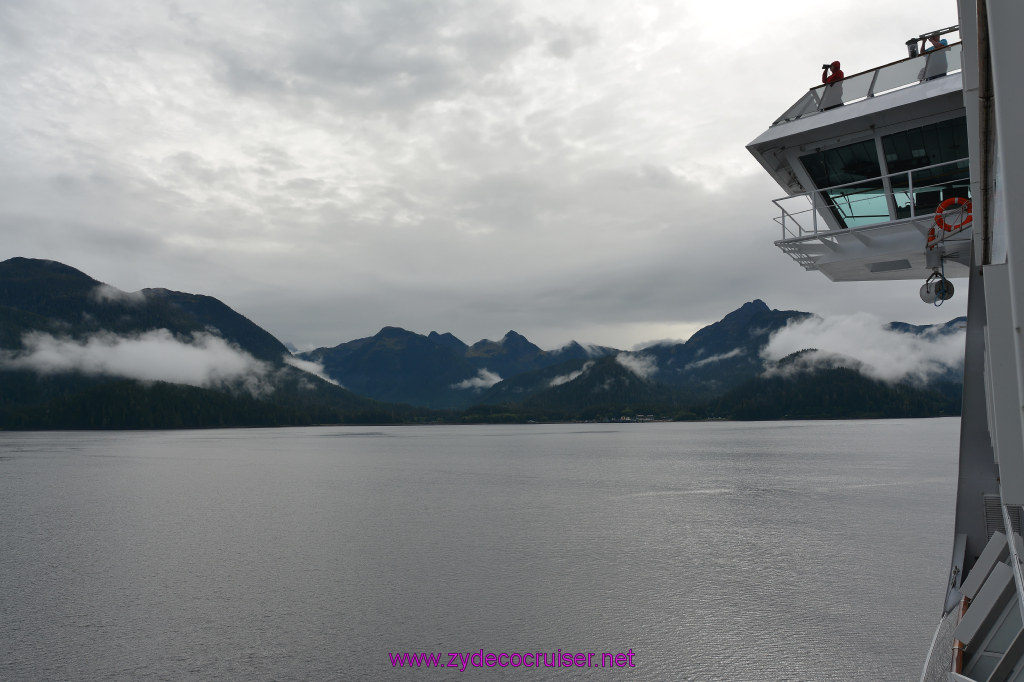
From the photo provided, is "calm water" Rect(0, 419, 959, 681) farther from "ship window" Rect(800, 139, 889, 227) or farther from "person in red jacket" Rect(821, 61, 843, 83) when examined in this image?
"person in red jacket" Rect(821, 61, 843, 83)

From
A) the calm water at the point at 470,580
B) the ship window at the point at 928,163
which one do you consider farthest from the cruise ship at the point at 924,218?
the calm water at the point at 470,580

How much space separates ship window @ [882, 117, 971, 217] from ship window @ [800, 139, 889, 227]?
0.44 metres

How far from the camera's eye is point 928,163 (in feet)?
62.5

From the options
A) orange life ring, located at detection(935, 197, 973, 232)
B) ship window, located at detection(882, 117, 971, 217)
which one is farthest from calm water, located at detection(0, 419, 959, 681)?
ship window, located at detection(882, 117, 971, 217)

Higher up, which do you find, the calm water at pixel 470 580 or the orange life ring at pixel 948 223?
the orange life ring at pixel 948 223

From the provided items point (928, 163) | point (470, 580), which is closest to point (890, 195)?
point (928, 163)

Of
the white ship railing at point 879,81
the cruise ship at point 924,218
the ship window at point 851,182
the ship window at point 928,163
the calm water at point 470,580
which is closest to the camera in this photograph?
the cruise ship at point 924,218

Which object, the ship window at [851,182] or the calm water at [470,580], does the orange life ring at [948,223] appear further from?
the calm water at [470,580]

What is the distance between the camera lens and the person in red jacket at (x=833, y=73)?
2072 cm

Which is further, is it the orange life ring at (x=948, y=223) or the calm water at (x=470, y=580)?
the calm water at (x=470, y=580)

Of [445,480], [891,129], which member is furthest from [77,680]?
[445,480]

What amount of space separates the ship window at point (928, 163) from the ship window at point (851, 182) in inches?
17.5

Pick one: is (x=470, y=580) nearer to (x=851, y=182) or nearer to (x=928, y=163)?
(x=851, y=182)

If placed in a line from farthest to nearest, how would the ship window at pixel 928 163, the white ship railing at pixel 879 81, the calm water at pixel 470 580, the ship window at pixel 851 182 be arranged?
the calm water at pixel 470 580, the ship window at pixel 851 182, the white ship railing at pixel 879 81, the ship window at pixel 928 163
